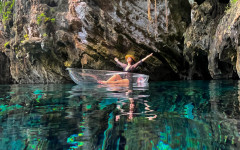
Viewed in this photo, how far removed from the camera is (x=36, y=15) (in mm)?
10922

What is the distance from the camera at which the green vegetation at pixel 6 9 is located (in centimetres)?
1384

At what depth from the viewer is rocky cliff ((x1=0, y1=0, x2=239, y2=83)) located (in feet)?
24.2

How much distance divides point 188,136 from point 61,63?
11259 millimetres

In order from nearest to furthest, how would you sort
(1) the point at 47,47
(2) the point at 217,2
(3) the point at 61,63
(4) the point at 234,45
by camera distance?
(4) the point at 234,45 → (2) the point at 217,2 → (1) the point at 47,47 → (3) the point at 61,63

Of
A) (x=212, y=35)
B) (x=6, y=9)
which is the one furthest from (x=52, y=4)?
(x=212, y=35)

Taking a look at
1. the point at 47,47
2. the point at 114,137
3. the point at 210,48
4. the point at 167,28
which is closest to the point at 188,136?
the point at 114,137

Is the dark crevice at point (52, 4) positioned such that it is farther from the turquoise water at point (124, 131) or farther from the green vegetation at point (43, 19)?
the turquoise water at point (124, 131)

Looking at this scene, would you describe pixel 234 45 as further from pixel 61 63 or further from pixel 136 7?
pixel 61 63

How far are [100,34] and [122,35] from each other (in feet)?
3.81

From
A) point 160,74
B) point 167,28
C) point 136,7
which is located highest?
point 136,7

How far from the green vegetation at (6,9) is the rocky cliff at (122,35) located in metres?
2.12

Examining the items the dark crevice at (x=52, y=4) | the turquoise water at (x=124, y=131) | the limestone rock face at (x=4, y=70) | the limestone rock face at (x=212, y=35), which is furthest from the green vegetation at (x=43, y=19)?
the turquoise water at (x=124, y=131)

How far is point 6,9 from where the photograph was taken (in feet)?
46.5

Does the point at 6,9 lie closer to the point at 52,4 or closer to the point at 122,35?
the point at 52,4
